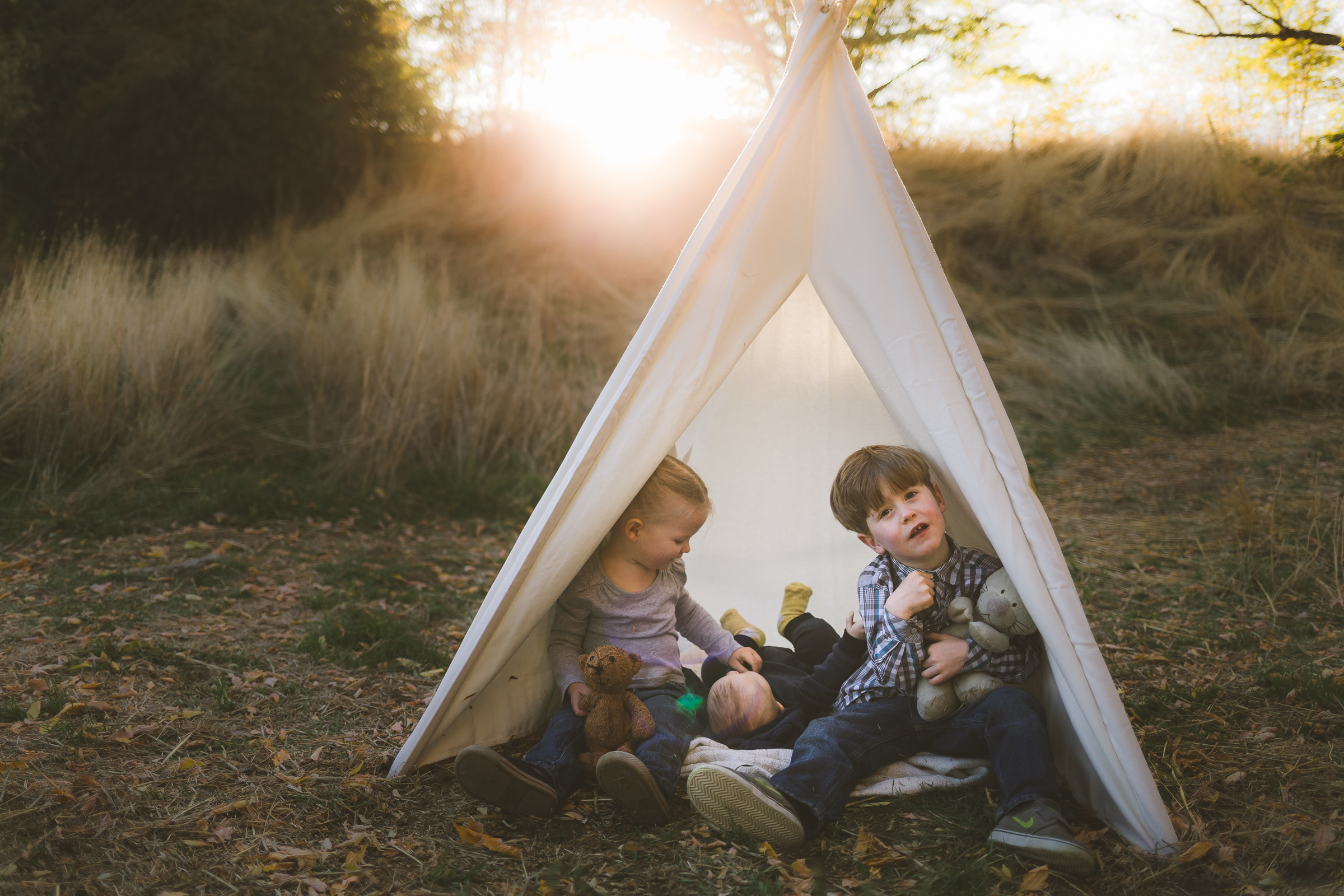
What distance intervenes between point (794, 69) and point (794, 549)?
6.51ft

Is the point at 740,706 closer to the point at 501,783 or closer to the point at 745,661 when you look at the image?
the point at 745,661

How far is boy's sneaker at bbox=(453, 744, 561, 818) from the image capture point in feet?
7.57

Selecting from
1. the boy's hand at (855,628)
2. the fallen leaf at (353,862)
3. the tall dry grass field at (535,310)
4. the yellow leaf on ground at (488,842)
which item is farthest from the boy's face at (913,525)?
the tall dry grass field at (535,310)

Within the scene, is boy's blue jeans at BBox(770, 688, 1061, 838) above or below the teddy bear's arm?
above

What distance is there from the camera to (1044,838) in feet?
6.99

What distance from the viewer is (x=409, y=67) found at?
12805mm

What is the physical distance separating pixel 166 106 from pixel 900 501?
10799mm

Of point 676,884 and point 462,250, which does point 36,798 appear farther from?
point 462,250

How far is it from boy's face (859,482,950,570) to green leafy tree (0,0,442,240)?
385 inches

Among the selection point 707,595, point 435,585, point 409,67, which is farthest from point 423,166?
point 707,595

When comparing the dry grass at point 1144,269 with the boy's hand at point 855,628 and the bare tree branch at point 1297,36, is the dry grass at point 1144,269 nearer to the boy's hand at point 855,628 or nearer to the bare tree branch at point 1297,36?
the bare tree branch at point 1297,36

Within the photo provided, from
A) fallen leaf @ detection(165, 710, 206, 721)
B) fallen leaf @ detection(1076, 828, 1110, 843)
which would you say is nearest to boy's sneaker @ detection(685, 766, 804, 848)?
fallen leaf @ detection(1076, 828, 1110, 843)

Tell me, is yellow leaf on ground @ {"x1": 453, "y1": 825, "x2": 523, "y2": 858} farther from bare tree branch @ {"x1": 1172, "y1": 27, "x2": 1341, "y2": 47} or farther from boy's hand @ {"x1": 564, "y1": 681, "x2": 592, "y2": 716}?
bare tree branch @ {"x1": 1172, "y1": 27, "x2": 1341, "y2": 47}

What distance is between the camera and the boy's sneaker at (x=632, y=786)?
232 cm
